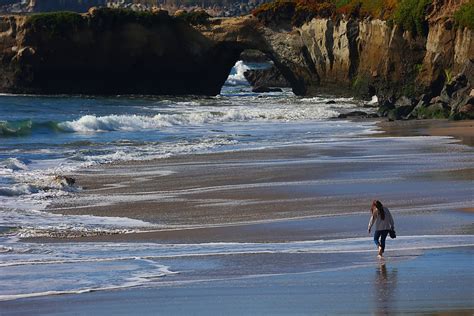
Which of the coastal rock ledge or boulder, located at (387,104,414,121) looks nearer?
boulder, located at (387,104,414,121)

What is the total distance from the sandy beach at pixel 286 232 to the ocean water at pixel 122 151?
6.2 inches

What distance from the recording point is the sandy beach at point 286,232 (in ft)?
35.8

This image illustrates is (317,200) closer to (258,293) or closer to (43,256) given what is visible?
(43,256)

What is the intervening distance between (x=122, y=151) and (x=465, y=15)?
17049 millimetres

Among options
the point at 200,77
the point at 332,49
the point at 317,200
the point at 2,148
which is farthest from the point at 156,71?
the point at 317,200

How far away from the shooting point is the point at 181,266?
12922 mm

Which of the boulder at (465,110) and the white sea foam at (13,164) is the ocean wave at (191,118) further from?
the white sea foam at (13,164)

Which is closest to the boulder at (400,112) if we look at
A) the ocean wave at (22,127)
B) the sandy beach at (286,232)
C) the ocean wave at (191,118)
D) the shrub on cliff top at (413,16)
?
the ocean wave at (191,118)

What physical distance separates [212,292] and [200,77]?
4897 cm

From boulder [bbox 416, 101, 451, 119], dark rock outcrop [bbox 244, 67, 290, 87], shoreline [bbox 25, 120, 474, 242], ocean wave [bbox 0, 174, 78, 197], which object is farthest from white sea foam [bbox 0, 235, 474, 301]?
dark rock outcrop [bbox 244, 67, 290, 87]

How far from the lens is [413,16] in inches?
1796

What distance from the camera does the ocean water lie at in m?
12.9

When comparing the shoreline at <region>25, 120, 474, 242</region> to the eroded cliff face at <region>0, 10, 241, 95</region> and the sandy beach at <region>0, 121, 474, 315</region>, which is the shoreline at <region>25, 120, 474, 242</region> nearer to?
the sandy beach at <region>0, 121, 474, 315</region>

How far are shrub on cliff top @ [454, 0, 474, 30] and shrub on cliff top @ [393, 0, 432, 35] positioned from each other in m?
3.09
